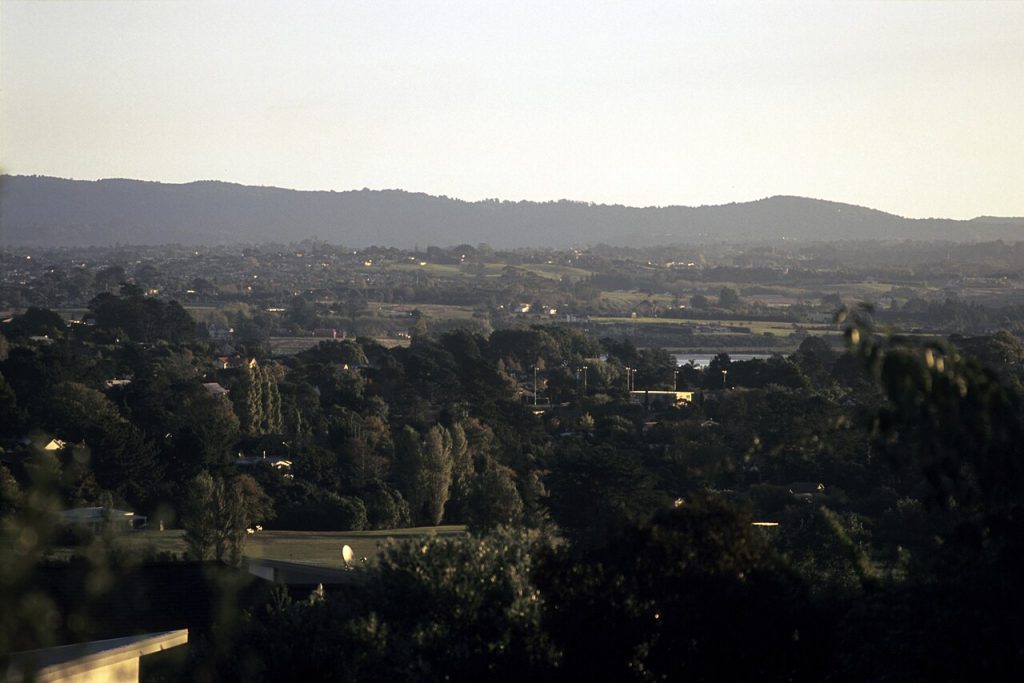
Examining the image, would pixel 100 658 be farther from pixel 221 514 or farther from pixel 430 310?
pixel 430 310

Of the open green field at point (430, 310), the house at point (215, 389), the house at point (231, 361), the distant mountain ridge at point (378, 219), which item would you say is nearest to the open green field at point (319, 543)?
the house at point (215, 389)

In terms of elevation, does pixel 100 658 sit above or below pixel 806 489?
above

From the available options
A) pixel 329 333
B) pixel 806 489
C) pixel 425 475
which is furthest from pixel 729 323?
pixel 806 489

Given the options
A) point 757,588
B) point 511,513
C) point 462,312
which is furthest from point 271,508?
point 462,312

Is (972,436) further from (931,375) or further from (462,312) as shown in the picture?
(462,312)

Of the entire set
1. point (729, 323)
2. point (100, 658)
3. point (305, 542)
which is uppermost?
point (100, 658)

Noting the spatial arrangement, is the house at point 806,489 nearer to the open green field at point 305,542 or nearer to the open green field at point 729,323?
the open green field at point 305,542
